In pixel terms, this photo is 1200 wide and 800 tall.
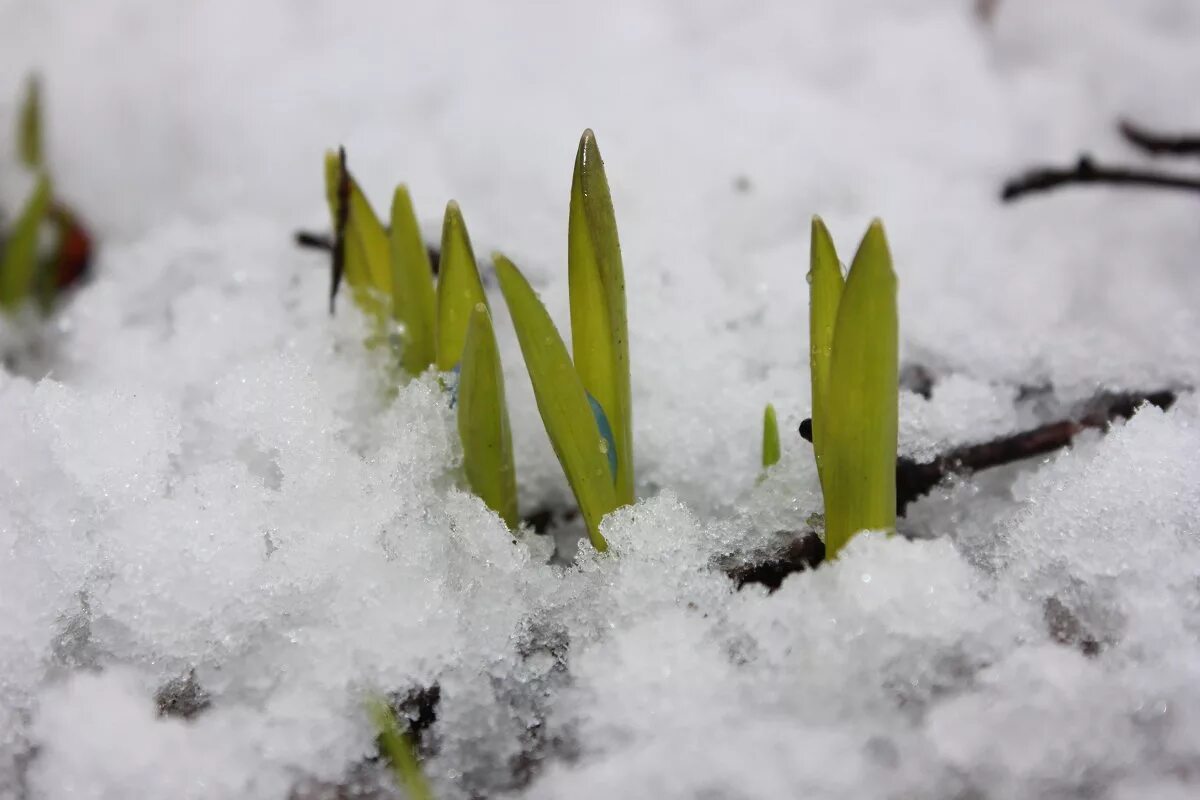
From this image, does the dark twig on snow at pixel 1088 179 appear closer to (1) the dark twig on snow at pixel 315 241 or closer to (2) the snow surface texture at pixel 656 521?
(2) the snow surface texture at pixel 656 521

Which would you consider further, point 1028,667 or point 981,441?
point 981,441

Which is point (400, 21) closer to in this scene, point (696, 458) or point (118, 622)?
point (696, 458)

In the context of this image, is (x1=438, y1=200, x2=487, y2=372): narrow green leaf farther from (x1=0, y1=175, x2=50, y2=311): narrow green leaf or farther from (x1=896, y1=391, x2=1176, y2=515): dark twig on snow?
(x1=0, y1=175, x2=50, y2=311): narrow green leaf

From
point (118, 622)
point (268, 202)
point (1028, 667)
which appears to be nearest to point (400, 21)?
point (268, 202)

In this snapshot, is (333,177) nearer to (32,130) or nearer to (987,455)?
(987,455)

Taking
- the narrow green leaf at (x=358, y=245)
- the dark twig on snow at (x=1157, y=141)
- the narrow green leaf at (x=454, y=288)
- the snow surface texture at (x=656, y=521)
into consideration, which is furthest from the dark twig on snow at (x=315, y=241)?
the dark twig on snow at (x=1157, y=141)

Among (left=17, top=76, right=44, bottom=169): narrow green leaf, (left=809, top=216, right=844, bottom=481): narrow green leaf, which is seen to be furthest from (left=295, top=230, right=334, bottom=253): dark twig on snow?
(left=17, top=76, right=44, bottom=169): narrow green leaf
